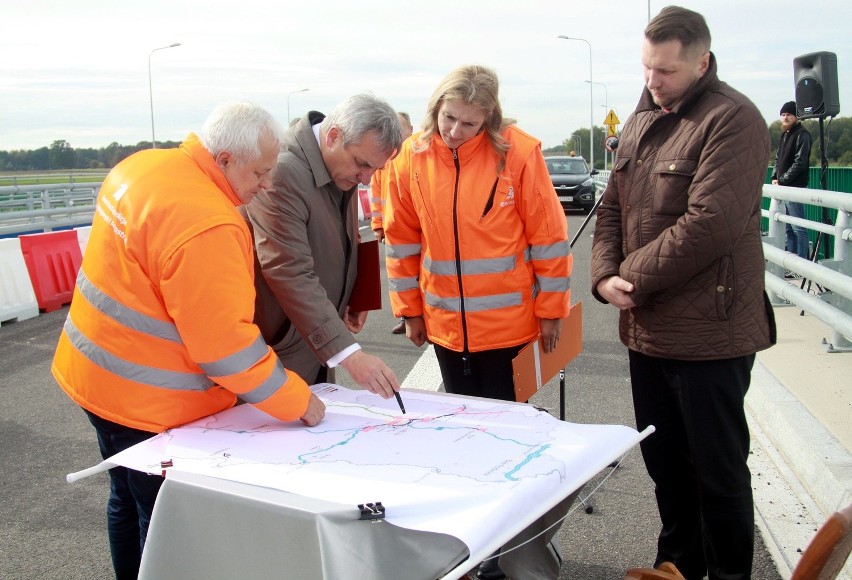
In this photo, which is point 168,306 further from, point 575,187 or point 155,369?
point 575,187

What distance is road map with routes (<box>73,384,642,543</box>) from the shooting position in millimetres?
1938

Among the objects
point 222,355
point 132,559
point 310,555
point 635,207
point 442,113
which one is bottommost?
point 132,559

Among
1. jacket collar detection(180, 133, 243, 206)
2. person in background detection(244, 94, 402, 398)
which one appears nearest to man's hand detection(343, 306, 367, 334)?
person in background detection(244, 94, 402, 398)

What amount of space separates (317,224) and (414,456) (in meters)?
1.09

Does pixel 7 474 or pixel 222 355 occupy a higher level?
pixel 222 355

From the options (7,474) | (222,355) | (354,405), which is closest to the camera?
(222,355)

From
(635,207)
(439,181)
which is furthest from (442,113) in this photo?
(635,207)

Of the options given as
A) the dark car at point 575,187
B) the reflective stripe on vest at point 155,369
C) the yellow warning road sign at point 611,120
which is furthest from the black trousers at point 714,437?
the yellow warning road sign at point 611,120

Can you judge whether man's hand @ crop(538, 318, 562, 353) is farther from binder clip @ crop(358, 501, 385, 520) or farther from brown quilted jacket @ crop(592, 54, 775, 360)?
binder clip @ crop(358, 501, 385, 520)

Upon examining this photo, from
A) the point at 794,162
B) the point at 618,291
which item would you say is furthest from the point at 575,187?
the point at 618,291

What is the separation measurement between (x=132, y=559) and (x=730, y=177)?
94.9 inches

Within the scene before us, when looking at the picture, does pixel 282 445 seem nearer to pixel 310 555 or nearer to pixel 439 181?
pixel 310 555

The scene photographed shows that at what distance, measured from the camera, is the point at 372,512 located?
184 cm

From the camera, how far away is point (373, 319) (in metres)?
8.91
